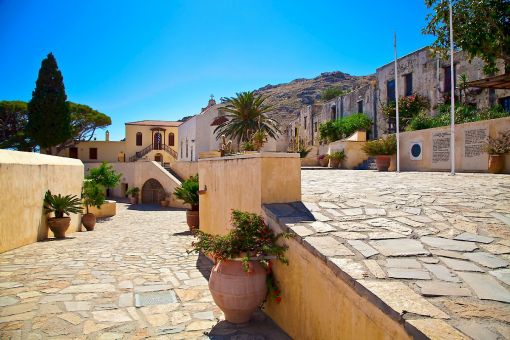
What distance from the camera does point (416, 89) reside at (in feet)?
74.2

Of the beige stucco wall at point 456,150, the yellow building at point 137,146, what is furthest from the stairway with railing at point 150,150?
the beige stucco wall at point 456,150

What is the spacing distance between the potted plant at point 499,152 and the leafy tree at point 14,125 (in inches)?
1529

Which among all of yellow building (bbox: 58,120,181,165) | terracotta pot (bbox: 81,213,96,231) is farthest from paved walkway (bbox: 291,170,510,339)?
yellow building (bbox: 58,120,181,165)

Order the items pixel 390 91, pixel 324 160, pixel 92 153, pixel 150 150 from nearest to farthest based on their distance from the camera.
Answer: pixel 324 160
pixel 390 91
pixel 92 153
pixel 150 150

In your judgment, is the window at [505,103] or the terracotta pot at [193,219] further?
the window at [505,103]

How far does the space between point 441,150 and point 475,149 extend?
1312 mm

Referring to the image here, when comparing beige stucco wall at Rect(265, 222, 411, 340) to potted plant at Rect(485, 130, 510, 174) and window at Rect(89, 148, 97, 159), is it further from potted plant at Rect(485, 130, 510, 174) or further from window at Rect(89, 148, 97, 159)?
window at Rect(89, 148, 97, 159)

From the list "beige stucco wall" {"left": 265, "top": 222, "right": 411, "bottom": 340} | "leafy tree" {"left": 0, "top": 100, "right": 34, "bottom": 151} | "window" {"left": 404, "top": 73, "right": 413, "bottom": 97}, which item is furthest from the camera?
"leafy tree" {"left": 0, "top": 100, "right": 34, "bottom": 151}

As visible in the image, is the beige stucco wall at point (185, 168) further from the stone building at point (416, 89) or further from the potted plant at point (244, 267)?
the potted plant at point (244, 267)

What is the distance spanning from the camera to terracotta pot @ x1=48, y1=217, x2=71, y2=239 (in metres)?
10.2

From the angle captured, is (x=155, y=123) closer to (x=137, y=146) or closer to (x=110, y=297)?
(x=137, y=146)

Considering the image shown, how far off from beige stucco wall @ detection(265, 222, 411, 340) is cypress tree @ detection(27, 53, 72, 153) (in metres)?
33.9

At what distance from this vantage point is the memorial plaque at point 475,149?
1139cm

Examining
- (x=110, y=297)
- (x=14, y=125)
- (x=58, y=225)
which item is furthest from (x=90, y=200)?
(x=14, y=125)
